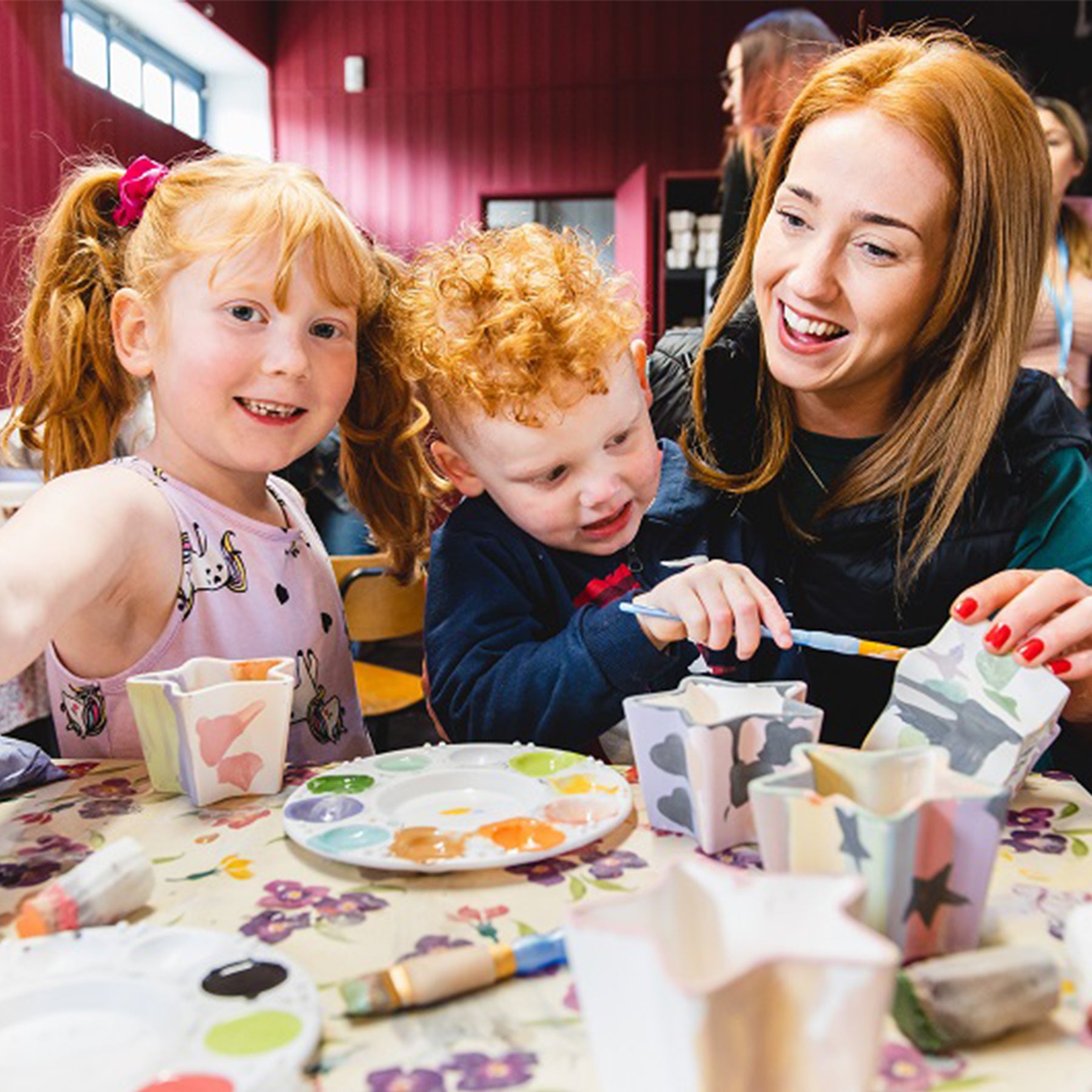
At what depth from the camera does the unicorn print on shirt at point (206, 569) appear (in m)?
1.19

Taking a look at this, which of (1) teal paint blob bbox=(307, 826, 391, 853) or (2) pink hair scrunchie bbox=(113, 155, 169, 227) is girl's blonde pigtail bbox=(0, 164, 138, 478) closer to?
(2) pink hair scrunchie bbox=(113, 155, 169, 227)

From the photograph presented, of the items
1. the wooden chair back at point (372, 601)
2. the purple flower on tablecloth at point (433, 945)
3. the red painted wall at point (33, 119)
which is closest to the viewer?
the purple flower on tablecloth at point (433, 945)

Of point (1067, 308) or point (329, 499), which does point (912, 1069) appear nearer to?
point (1067, 308)

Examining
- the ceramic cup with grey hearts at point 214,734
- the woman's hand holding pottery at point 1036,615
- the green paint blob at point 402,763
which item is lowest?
the green paint blob at point 402,763

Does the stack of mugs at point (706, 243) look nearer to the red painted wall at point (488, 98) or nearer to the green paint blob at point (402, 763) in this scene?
the red painted wall at point (488, 98)

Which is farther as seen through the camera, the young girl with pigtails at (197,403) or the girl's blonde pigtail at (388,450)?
the girl's blonde pigtail at (388,450)

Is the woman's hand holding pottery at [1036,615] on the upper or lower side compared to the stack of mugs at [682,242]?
lower

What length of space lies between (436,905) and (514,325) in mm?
679

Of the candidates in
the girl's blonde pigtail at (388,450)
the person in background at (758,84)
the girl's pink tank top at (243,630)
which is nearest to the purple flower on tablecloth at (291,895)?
the girl's pink tank top at (243,630)

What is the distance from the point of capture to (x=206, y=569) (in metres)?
1.22

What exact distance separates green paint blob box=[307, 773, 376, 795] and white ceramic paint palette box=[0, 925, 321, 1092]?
0.26 meters

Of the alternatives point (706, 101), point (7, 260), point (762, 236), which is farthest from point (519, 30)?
point (762, 236)

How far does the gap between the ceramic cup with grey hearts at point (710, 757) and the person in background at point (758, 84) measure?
190 centimetres

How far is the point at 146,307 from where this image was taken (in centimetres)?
125
